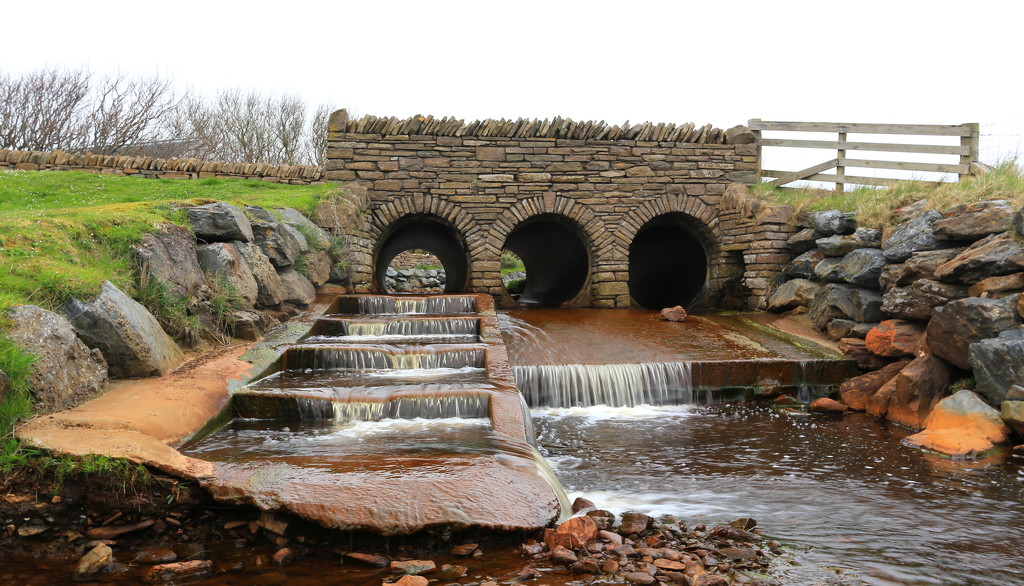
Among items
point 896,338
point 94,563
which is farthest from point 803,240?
point 94,563

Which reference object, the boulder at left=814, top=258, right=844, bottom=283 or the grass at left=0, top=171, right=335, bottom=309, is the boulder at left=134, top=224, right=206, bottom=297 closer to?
the grass at left=0, top=171, right=335, bottom=309

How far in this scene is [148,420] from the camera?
4.05 metres

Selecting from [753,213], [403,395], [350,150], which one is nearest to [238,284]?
[403,395]

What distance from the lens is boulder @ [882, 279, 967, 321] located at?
6613 mm

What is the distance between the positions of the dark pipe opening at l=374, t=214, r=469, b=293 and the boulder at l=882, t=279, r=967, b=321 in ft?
25.5

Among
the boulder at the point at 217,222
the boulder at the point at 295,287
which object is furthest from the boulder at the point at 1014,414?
the boulder at the point at 217,222

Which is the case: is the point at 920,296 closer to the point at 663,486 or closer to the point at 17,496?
the point at 663,486

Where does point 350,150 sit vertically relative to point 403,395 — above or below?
above

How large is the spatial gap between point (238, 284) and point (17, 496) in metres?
4.23

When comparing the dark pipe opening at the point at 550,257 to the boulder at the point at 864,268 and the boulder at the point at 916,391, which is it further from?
the boulder at the point at 916,391

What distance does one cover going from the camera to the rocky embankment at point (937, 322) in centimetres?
560

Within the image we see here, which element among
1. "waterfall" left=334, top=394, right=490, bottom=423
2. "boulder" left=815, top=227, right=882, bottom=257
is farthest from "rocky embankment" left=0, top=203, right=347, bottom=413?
"boulder" left=815, top=227, right=882, bottom=257

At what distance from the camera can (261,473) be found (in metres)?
3.50

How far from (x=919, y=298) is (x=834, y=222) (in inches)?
106
